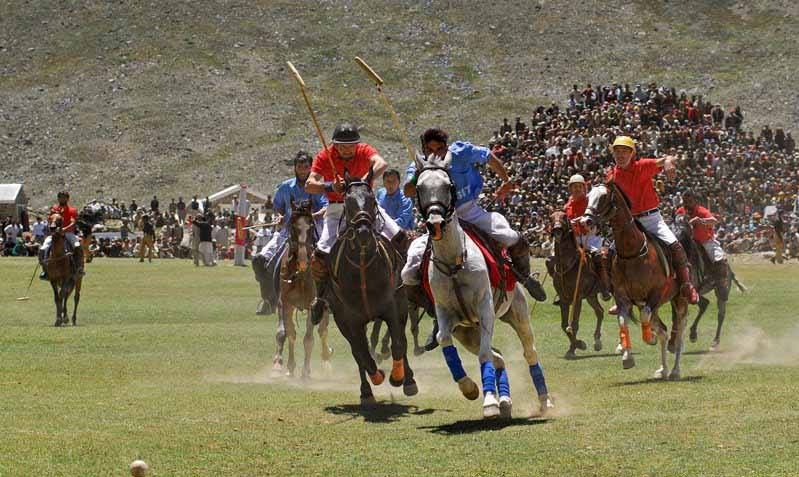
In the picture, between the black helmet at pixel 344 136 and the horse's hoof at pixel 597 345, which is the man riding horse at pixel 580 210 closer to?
the horse's hoof at pixel 597 345

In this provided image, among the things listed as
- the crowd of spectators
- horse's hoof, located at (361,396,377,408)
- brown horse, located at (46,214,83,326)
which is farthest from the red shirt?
the crowd of spectators

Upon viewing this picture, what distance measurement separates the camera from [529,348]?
1531 cm

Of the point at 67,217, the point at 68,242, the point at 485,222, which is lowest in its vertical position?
the point at 68,242

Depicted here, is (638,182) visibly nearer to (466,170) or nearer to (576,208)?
(466,170)

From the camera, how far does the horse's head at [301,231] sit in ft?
63.9

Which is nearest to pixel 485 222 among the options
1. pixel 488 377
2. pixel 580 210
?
pixel 488 377

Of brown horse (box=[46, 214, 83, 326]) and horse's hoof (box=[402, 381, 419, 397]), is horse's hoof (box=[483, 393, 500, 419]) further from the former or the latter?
→ brown horse (box=[46, 214, 83, 326])

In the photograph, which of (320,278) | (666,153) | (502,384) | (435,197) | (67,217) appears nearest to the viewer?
(435,197)

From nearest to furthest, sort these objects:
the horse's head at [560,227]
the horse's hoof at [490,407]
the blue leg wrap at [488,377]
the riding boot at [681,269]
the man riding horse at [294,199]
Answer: the horse's hoof at [490,407]
the blue leg wrap at [488,377]
the riding boot at [681,269]
the man riding horse at [294,199]
the horse's head at [560,227]

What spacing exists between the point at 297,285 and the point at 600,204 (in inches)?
183

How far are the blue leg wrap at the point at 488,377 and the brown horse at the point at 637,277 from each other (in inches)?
181

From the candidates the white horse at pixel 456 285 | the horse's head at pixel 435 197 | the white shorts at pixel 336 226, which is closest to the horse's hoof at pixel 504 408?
the white horse at pixel 456 285

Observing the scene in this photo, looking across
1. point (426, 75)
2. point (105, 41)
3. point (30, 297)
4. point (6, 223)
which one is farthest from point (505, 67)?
point (30, 297)

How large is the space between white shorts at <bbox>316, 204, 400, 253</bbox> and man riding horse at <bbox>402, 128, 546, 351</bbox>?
4.25 feet
